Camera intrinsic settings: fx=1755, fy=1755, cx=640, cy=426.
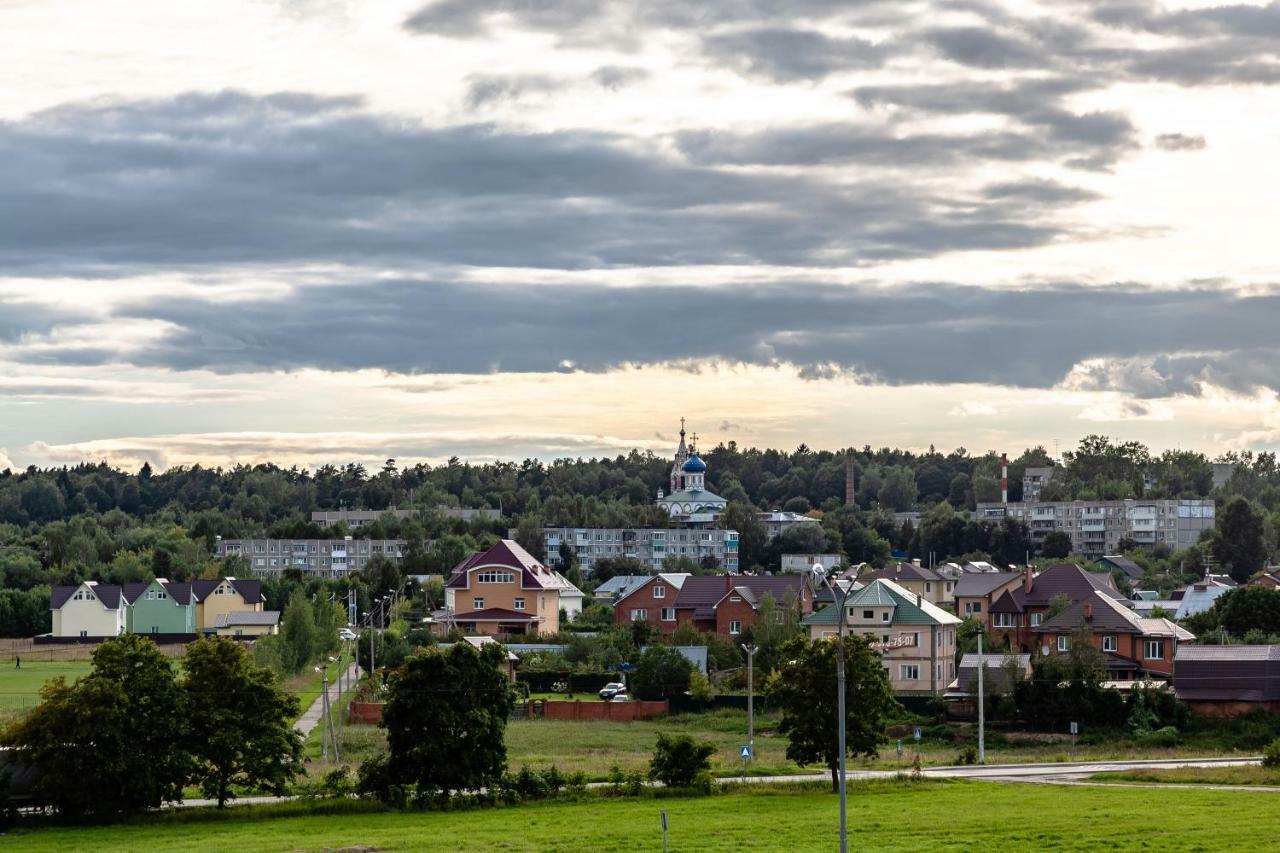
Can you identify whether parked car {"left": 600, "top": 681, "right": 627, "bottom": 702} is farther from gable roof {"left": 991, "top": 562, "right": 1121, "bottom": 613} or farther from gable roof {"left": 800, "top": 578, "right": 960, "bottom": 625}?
gable roof {"left": 991, "top": 562, "right": 1121, "bottom": 613}

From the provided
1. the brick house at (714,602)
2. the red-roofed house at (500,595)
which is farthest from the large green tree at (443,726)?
the red-roofed house at (500,595)

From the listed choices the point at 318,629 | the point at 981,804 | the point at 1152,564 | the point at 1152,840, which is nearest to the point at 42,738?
the point at 981,804

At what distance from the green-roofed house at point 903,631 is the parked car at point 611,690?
33.4 feet

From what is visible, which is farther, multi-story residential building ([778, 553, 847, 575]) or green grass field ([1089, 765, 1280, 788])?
multi-story residential building ([778, 553, 847, 575])

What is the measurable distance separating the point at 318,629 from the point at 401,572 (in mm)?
52247

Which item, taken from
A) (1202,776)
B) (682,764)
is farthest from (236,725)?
(1202,776)

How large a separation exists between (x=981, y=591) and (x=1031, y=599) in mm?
Result: 7429

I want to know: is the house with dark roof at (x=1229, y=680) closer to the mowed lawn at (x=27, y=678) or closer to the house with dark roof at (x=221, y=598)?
the mowed lawn at (x=27, y=678)

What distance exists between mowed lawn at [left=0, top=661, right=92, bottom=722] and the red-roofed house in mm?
26500

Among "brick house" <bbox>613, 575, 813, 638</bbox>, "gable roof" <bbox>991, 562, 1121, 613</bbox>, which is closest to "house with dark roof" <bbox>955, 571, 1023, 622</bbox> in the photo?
"gable roof" <bbox>991, 562, 1121, 613</bbox>

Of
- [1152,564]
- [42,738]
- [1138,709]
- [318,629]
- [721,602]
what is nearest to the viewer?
[42,738]

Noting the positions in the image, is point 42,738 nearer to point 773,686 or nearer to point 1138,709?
point 773,686

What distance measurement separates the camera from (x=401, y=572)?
154 m

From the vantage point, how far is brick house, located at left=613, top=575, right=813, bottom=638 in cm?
11406
